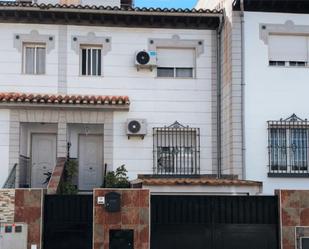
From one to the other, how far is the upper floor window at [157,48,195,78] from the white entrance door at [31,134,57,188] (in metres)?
4.03

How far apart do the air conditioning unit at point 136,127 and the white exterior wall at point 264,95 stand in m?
3.00

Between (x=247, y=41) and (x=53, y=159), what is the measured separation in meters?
6.89

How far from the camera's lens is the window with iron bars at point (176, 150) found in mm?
16859

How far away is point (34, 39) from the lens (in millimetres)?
17062

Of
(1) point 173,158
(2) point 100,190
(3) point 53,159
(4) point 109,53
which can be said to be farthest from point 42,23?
(2) point 100,190

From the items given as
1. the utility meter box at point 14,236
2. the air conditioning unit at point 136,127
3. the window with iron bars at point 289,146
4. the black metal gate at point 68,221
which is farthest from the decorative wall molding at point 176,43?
the utility meter box at point 14,236

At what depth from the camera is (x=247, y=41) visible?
16.4 metres

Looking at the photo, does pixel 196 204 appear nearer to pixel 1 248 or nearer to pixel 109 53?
pixel 1 248

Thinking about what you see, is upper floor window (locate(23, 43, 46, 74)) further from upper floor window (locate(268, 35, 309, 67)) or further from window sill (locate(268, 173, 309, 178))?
window sill (locate(268, 173, 309, 178))

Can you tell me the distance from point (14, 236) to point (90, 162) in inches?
216

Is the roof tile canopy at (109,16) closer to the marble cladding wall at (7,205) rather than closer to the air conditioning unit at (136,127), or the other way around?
the air conditioning unit at (136,127)

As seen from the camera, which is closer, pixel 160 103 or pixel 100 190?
pixel 100 190

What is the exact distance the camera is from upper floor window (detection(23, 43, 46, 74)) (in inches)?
675

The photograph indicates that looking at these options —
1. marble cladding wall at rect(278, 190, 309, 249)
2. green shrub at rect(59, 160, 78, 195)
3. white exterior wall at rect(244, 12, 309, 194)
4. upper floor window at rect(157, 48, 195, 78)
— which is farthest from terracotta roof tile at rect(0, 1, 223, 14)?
marble cladding wall at rect(278, 190, 309, 249)
